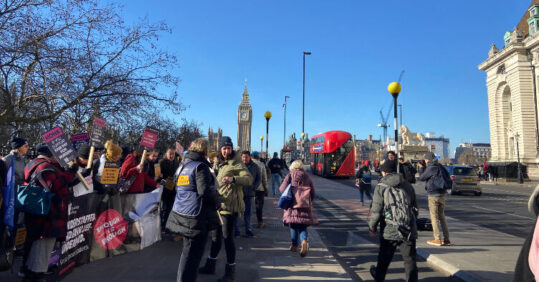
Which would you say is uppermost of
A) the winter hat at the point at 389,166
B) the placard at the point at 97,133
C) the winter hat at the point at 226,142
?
the placard at the point at 97,133

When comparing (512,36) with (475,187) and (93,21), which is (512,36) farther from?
(93,21)

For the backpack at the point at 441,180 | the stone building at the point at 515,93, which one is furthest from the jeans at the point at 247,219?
the stone building at the point at 515,93

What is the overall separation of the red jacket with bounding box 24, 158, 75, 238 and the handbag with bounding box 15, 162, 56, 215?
7 centimetres

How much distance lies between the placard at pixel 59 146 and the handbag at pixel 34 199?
1.71 ft

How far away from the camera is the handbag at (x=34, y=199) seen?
3543 mm

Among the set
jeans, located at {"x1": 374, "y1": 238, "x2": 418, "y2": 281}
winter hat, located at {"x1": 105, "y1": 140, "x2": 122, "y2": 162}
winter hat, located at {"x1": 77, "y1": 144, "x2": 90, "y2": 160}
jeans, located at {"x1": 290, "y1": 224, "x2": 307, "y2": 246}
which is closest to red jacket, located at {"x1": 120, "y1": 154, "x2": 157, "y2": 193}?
winter hat, located at {"x1": 105, "y1": 140, "x2": 122, "y2": 162}

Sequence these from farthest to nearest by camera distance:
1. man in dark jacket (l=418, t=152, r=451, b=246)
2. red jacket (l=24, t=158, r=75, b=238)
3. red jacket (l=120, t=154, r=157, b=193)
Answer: man in dark jacket (l=418, t=152, r=451, b=246) → red jacket (l=120, t=154, r=157, b=193) → red jacket (l=24, t=158, r=75, b=238)

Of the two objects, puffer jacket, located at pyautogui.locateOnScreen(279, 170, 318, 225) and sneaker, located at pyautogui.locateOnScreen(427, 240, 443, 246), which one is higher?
puffer jacket, located at pyautogui.locateOnScreen(279, 170, 318, 225)

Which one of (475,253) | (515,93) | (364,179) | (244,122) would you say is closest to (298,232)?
(475,253)

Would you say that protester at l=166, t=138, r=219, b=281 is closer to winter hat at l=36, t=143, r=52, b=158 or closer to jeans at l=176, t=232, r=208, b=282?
jeans at l=176, t=232, r=208, b=282

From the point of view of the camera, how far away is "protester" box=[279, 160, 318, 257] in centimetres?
523

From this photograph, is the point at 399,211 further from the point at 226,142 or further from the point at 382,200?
the point at 226,142

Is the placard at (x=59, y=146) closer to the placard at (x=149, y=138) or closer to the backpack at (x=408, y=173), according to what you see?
the placard at (x=149, y=138)

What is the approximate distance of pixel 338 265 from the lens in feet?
16.9
